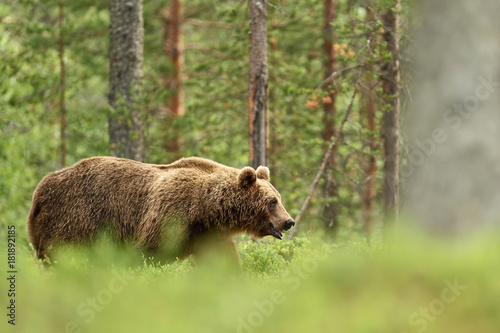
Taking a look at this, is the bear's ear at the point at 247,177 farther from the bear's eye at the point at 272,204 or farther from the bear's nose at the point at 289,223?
the bear's nose at the point at 289,223

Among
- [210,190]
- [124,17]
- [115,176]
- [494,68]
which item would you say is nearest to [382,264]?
[494,68]

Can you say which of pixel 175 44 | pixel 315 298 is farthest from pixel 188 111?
pixel 315 298

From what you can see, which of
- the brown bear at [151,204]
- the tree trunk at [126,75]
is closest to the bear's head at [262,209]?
the brown bear at [151,204]

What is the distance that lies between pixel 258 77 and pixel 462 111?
20.2 ft

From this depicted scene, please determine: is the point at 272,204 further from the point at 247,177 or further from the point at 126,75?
the point at 126,75

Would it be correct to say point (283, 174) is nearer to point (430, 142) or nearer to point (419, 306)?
point (430, 142)

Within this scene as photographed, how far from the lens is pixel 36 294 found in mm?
4098

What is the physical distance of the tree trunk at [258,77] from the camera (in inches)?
396

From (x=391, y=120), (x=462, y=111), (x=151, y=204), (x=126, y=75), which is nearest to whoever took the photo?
(x=462, y=111)

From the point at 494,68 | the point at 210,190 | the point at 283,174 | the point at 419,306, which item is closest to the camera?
the point at 419,306

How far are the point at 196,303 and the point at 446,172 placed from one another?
5.91 ft

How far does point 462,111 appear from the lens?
4125mm

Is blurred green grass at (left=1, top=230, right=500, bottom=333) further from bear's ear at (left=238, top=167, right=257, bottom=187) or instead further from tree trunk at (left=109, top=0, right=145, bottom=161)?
tree trunk at (left=109, top=0, right=145, bottom=161)

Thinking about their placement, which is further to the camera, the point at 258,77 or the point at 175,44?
the point at 175,44
